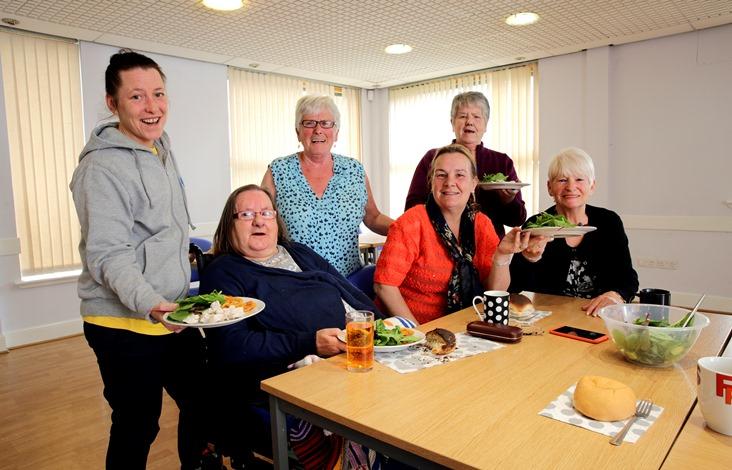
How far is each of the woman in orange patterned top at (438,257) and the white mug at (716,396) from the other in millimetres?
1000

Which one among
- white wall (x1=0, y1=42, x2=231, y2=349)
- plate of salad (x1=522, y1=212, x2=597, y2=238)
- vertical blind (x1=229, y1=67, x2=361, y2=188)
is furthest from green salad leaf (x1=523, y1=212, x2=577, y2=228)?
vertical blind (x1=229, y1=67, x2=361, y2=188)

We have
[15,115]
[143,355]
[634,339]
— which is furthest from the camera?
[15,115]

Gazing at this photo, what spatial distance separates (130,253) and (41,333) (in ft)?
11.5

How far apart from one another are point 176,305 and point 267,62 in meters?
4.33

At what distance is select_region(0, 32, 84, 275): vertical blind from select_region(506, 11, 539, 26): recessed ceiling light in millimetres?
3616

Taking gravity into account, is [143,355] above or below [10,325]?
above

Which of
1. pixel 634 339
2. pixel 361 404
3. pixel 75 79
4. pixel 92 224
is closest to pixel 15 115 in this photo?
pixel 75 79

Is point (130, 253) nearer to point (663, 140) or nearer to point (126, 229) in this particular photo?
point (126, 229)

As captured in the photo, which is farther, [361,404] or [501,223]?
[501,223]

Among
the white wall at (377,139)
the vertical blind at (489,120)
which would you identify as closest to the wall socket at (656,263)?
the vertical blind at (489,120)

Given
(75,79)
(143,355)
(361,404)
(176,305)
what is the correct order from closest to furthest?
(361,404) → (176,305) → (143,355) → (75,79)

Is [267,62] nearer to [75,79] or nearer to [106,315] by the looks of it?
[75,79]

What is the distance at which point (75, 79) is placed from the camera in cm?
444

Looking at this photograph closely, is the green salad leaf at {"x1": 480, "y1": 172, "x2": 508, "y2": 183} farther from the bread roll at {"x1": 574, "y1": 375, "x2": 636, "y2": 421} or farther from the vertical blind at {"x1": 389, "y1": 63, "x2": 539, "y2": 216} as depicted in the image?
the vertical blind at {"x1": 389, "y1": 63, "x2": 539, "y2": 216}
